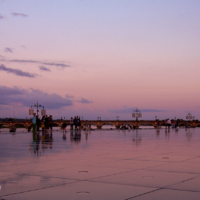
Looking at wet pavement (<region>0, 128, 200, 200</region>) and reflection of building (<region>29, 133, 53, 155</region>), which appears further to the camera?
reflection of building (<region>29, 133, 53, 155</region>)

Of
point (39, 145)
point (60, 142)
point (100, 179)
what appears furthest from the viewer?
point (60, 142)

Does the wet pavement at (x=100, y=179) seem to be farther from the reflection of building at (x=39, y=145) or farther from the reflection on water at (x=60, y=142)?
the reflection of building at (x=39, y=145)

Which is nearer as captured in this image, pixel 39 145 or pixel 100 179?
pixel 100 179

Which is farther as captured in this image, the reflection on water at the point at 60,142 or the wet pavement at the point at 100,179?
the reflection on water at the point at 60,142

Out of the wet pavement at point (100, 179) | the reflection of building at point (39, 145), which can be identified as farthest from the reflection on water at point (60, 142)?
the wet pavement at point (100, 179)

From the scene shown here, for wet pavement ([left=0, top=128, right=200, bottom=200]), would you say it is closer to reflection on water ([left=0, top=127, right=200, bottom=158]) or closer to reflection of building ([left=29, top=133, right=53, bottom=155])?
reflection on water ([left=0, top=127, right=200, bottom=158])

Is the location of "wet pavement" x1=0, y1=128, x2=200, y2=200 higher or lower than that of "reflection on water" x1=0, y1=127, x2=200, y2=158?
lower

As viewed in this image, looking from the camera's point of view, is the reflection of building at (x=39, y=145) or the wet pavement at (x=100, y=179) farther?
the reflection of building at (x=39, y=145)

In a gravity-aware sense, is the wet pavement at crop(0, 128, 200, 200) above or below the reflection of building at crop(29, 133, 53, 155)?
below

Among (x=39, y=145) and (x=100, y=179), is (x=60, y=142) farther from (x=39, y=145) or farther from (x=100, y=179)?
(x=100, y=179)

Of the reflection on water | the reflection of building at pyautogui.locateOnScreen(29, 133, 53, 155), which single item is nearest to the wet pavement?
the reflection on water

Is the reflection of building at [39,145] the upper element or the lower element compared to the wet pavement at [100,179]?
upper

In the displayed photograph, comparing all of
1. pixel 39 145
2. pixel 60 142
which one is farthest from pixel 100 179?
pixel 60 142

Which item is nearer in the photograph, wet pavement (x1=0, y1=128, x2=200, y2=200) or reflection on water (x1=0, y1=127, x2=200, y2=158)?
wet pavement (x1=0, y1=128, x2=200, y2=200)
